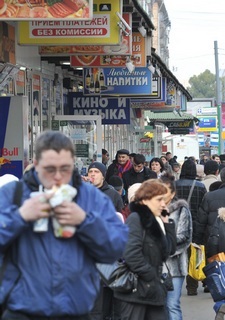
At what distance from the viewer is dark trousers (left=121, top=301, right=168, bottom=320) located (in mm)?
7395

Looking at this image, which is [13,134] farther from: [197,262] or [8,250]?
[8,250]

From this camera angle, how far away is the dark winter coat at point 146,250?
7176mm

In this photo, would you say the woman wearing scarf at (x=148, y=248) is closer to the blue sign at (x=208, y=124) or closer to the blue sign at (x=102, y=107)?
the blue sign at (x=102, y=107)

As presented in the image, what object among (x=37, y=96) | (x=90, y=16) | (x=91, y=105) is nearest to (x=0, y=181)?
(x=90, y=16)

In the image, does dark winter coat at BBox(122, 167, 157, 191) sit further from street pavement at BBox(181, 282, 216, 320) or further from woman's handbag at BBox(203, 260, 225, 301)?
woman's handbag at BBox(203, 260, 225, 301)

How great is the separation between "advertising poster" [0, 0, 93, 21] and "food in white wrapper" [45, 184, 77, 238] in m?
5.09

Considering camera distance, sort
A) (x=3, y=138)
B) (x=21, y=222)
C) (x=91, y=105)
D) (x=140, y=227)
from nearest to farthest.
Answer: (x=21, y=222)
(x=140, y=227)
(x=3, y=138)
(x=91, y=105)

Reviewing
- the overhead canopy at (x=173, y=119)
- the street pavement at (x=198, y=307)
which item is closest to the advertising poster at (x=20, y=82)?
the street pavement at (x=198, y=307)

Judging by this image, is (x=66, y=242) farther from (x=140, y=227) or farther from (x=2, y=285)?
(x=140, y=227)

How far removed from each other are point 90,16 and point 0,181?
2.55 meters

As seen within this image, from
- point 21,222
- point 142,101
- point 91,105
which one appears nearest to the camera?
point 21,222

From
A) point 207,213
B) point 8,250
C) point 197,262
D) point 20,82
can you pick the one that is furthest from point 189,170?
point 8,250

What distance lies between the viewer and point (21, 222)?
4.44 meters

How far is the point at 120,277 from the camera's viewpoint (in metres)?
7.44
